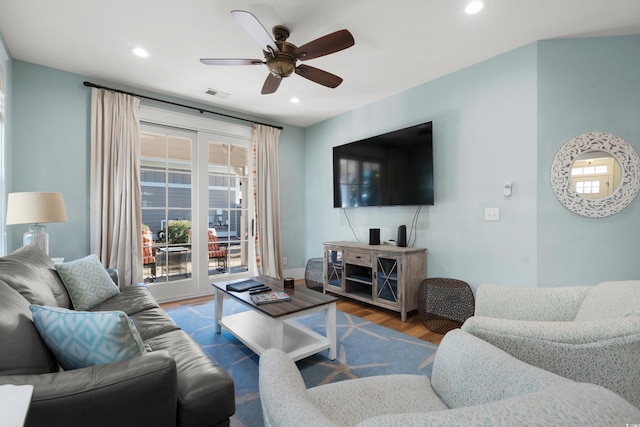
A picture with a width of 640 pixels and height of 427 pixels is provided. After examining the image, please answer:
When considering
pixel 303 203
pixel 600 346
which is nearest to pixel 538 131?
pixel 600 346

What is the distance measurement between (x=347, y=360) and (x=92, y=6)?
3.15 metres

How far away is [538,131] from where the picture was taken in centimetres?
253

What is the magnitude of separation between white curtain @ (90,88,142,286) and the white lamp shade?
0.80m

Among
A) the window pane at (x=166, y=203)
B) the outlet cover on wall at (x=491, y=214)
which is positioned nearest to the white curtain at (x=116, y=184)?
the window pane at (x=166, y=203)

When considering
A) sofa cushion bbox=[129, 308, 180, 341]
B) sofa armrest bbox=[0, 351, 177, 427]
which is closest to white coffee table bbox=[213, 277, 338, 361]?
sofa cushion bbox=[129, 308, 180, 341]

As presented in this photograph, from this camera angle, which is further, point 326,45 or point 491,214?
point 491,214

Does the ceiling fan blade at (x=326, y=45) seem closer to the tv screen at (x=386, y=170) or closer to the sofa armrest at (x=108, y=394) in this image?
the tv screen at (x=386, y=170)

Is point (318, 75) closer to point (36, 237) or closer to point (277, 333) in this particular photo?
point (277, 333)

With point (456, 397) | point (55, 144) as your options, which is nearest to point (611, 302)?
point (456, 397)

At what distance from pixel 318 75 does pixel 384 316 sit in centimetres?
245

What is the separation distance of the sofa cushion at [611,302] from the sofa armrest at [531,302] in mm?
87

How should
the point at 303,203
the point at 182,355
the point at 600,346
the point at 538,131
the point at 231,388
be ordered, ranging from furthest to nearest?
the point at 303,203 → the point at 538,131 → the point at 182,355 → the point at 231,388 → the point at 600,346

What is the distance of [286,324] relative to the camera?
8.30 ft

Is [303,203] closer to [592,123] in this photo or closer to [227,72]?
[227,72]
